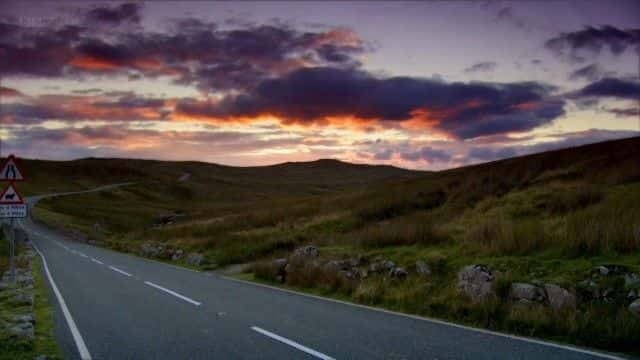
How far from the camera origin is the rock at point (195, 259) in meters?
26.4

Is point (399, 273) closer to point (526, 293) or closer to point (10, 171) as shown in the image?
point (526, 293)

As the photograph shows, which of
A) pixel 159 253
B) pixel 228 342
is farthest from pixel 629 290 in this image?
pixel 159 253

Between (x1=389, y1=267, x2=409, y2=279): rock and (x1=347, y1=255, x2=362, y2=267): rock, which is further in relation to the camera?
(x1=347, y1=255, x2=362, y2=267): rock

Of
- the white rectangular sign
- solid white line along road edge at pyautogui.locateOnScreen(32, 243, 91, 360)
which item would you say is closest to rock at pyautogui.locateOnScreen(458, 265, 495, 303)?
solid white line along road edge at pyautogui.locateOnScreen(32, 243, 91, 360)

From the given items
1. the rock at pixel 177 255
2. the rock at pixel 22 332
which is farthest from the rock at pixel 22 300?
the rock at pixel 177 255

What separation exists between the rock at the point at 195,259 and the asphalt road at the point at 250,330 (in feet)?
31.3

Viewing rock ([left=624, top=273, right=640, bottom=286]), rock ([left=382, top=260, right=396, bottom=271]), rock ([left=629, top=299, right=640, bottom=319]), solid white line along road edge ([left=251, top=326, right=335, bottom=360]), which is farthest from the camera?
rock ([left=382, top=260, right=396, bottom=271])

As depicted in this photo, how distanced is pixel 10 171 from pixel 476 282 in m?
14.6

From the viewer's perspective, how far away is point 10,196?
19.0m

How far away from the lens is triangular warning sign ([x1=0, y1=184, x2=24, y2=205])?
18.9 m

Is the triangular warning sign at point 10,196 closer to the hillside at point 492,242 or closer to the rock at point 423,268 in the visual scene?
the hillside at point 492,242

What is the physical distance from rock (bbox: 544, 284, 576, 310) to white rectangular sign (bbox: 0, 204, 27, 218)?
16.0 metres

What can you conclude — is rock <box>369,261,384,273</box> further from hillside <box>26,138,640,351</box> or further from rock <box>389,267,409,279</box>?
rock <box>389,267,409,279</box>

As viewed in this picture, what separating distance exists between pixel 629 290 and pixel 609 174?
52.1ft
